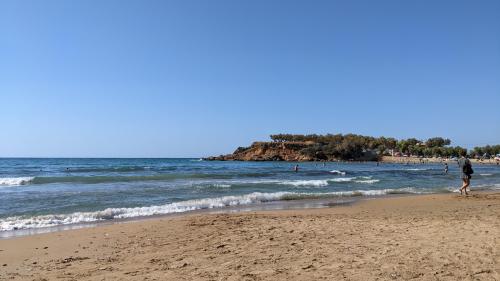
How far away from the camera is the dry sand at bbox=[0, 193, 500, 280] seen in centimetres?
565

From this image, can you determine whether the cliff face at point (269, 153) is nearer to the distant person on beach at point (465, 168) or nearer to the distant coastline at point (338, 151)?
the distant coastline at point (338, 151)

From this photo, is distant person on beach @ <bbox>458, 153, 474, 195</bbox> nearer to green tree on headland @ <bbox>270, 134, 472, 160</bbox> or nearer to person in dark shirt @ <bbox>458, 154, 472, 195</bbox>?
person in dark shirt @ <bbox>458, 154, 472, 195</bbox>

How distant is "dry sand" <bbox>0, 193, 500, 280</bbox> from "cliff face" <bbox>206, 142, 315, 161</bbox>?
105779 mm

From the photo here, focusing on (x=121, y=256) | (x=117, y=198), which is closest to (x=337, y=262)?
(x=121, y=256)

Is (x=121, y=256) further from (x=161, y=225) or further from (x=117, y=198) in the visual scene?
(x=117, y=198)

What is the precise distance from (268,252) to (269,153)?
11273cm

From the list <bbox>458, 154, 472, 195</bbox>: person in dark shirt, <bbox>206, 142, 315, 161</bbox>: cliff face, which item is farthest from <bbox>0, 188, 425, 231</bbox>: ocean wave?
<bbox>206, 142, 315, 161</bbox>: cliff face

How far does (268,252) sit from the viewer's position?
6918mm

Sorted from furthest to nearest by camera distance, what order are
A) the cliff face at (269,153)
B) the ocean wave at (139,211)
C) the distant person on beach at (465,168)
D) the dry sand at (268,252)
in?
the cliff face at (269,153)
the distant person on beach at (465,168)
the ocean wave at (139,211)
the dry sand at (268,252)

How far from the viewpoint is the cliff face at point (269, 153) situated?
116250mm

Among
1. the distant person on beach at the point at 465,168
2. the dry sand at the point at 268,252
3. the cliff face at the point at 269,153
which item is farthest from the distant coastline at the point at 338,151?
the dry sand at the point at 268,252

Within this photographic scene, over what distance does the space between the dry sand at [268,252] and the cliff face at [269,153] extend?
10578 centimetres

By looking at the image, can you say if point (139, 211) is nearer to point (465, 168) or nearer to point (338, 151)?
point (465, 168)

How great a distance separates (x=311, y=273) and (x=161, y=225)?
622cm
